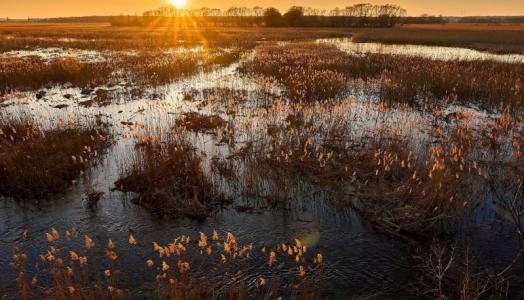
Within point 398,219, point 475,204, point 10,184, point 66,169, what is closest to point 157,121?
point 66,169

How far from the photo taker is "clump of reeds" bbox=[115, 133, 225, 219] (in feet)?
22.7

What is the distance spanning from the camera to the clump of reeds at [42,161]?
7527 mm

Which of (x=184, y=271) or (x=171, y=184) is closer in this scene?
(x=184, y=271)

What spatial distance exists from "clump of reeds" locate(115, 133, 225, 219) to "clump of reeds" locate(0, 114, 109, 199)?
3.53ft

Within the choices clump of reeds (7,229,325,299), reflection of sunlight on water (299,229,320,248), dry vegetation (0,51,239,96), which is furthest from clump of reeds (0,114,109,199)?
dry vegetation (0,51,239,96)

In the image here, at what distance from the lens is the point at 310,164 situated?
8.44 metres

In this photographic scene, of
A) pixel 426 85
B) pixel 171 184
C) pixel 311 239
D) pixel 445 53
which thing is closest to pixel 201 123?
pixel 171 184

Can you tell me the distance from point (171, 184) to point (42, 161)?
3.15 meters

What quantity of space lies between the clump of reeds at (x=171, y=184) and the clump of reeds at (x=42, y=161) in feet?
3.53

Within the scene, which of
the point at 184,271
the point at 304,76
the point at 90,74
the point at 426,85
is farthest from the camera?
the point at 90,74

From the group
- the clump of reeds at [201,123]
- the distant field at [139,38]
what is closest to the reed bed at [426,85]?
the clump of reeds at [201,123]

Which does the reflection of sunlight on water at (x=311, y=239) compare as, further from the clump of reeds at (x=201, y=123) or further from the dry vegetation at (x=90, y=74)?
the dry vegetation at (x=90, y=74)

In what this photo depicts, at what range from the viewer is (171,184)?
298 inches

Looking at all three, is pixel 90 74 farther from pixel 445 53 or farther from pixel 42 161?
pixel 445 53
